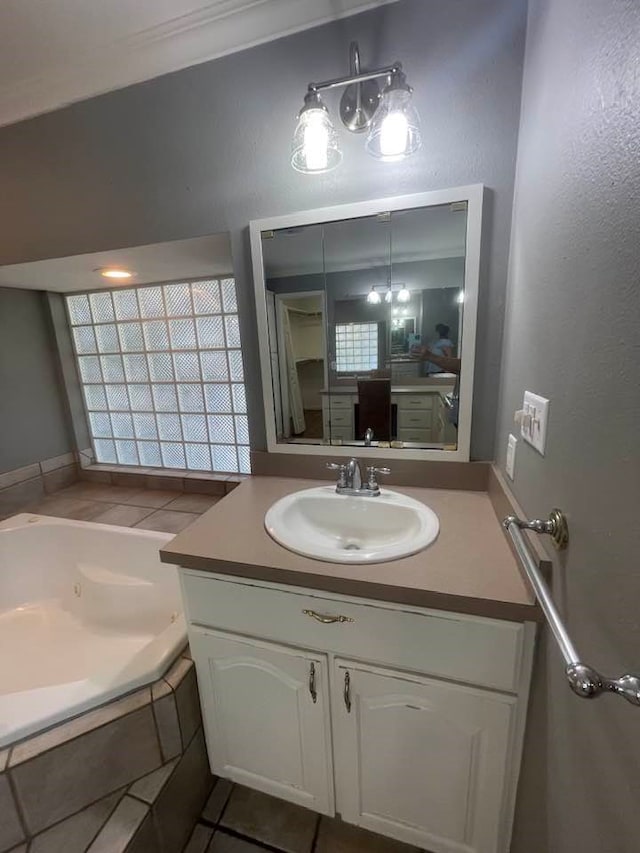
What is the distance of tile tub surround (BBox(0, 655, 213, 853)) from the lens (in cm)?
82

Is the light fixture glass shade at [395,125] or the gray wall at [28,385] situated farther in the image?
the gray wall at [28,385]

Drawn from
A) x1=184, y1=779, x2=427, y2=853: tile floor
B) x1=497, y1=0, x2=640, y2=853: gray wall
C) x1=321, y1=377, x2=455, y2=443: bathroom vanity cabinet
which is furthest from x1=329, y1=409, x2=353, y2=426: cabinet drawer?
x1=184, y1=779, x2=427, y2=853: tile floor

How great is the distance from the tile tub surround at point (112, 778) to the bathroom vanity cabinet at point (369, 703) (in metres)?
0.10

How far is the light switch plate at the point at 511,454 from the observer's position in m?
0.89

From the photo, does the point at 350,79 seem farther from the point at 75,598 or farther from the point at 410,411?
the point at 75,598

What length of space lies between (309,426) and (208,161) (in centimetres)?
96

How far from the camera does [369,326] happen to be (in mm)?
1173

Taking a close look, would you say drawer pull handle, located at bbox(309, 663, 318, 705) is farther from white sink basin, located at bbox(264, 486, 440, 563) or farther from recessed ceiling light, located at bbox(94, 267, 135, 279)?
recessed ceiling light, located at bbox(94, 267, 135, 279)

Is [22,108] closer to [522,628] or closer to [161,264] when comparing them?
[161,264]

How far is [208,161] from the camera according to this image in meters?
1.16

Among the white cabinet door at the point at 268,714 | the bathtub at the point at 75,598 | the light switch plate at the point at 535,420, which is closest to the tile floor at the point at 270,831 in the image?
the white cabinet door at the point at 268,714

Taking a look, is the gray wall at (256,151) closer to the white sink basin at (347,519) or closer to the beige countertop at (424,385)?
the beige countertop at (424,385)

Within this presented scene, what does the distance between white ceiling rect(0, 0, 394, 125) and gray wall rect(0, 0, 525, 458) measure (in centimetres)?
3

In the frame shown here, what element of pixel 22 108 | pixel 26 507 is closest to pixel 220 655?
pixel 26 507
